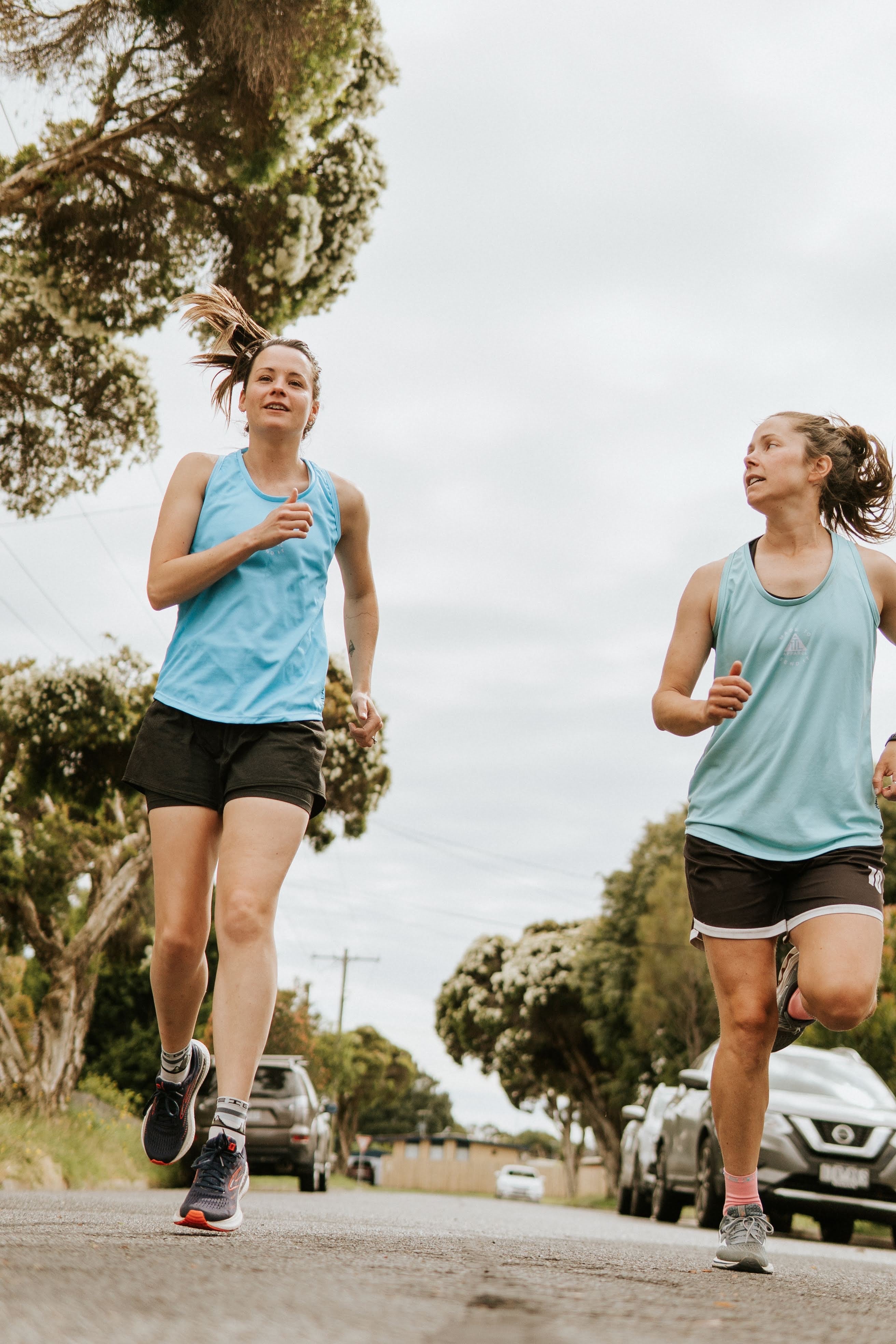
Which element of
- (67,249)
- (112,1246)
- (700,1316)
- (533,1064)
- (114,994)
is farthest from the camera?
(533,1064)

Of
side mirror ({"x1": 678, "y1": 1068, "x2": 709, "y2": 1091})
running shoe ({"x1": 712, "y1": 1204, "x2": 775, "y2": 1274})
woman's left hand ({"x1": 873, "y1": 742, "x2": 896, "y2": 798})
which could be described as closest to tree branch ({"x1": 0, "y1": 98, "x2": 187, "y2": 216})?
side mirror ({"x1": 678, "y1": 1068, "x2": 709, "y2": 1091})

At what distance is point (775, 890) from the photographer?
13.5ft

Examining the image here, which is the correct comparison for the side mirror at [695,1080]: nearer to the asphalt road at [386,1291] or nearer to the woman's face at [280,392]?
the asphalt road at [386,1291]

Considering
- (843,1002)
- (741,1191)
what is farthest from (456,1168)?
(843,1002)

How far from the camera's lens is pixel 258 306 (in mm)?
13805

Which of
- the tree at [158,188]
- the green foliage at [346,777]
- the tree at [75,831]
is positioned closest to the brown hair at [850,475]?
the tree at [158,188]

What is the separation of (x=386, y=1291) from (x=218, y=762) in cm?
186

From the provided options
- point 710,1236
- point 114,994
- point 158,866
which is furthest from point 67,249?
point 114,994

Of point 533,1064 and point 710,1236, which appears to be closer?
point 710,1236

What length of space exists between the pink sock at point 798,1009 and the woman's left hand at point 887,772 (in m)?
0.59

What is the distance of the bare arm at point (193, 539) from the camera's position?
4098 millimetres

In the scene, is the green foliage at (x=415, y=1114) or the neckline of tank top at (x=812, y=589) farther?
the green foliage at (x=415, y=1114)

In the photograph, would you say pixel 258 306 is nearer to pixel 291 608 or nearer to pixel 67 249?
pixel 67 249

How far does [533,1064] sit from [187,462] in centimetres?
4223
